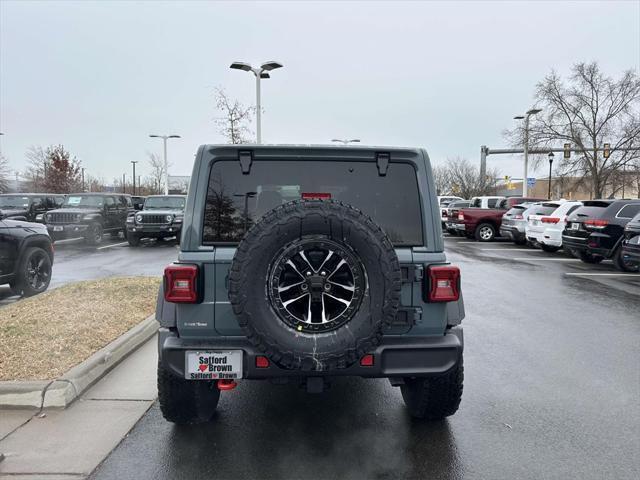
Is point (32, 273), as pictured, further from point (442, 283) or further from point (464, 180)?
point (464, 180)

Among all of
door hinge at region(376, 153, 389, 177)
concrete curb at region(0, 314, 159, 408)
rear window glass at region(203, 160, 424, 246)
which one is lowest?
concrete curb at region(0, 314, 159, 408)

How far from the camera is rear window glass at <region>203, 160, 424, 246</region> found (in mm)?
3189

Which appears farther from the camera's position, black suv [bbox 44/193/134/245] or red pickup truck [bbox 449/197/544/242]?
red pickup truck [bbox 449/197/544/242]

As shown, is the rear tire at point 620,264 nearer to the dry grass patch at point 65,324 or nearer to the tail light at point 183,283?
the dry grass patch at point 65,324

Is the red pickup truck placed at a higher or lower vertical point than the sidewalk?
higher

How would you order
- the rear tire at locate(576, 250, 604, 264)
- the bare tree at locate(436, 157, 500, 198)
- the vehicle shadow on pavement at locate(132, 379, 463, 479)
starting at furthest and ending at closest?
the bare tree at locate(436, 157, 500, 198)
the rear tire at locate(576, 250, 604, 264)
the vehicle shadow on pavement at locate(132, 379, 463, 479)

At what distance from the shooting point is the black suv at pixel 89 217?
17.3m

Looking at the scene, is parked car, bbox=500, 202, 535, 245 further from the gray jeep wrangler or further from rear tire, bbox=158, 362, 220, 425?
rear tire, bbox=158, 362, 220, 425

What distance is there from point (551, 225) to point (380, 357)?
1396cm

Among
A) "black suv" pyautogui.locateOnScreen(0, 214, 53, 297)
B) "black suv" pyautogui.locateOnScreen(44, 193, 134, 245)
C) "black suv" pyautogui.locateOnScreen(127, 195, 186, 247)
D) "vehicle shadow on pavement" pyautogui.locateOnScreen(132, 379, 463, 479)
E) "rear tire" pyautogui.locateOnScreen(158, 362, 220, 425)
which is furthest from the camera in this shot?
"black suv" pyautogui.locateOnScreen(127, 195, 186, 247)

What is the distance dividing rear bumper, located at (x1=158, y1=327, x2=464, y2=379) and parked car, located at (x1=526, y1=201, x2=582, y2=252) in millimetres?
13439

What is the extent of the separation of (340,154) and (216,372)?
157 cm

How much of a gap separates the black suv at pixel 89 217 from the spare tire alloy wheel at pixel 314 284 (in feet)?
55.4

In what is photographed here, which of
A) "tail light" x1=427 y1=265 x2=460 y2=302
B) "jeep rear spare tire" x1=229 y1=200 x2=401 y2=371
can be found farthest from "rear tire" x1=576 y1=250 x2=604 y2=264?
"jeep rear spare tire" x1=229 y1=200 x2=401 y2=371
